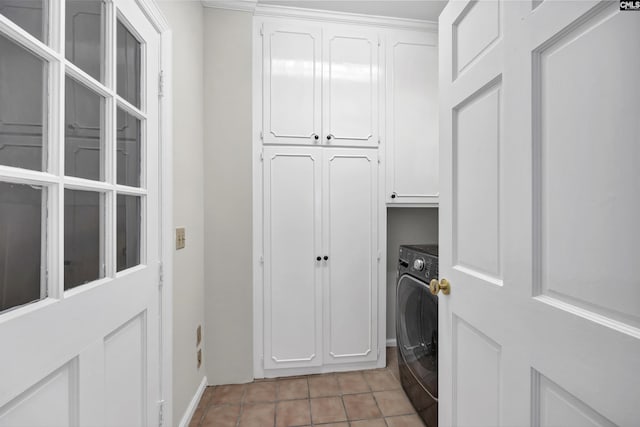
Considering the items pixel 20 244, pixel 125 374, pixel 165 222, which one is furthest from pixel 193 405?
pixel 20 244

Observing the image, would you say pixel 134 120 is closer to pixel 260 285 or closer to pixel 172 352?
pixel 172 352

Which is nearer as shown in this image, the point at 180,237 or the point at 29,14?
the point at 29,14

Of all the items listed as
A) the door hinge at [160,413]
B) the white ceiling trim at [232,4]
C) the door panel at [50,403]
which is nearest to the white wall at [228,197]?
the white ceiling trim at [232,4]

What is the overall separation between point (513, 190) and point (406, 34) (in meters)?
2.01

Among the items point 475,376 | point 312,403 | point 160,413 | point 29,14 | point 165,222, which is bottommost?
point 312,403

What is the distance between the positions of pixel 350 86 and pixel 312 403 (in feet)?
7.19

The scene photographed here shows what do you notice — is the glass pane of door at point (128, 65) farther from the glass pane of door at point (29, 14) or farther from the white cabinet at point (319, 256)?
the white cabinet at point (319, 256)

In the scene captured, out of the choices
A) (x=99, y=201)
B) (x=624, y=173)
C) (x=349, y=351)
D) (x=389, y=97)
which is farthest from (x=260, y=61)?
(x=349, y=351)

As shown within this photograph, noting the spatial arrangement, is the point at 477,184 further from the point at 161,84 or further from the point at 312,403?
the point at 312,403

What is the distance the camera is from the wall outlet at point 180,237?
1503 mm

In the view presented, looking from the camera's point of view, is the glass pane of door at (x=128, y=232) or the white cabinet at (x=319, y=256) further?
the white cabinet at (x=319, y=256)

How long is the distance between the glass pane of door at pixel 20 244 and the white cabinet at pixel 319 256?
1.39m

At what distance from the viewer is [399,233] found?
2576 mm

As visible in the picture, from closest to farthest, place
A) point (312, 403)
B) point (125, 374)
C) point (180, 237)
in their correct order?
1. point (125, 374)
2. point (180, 237)
3. point (312, 403)
